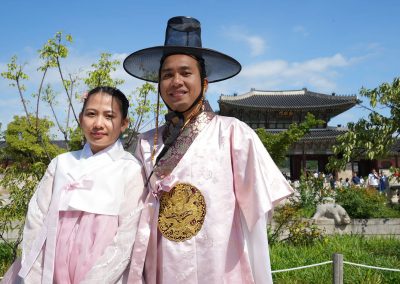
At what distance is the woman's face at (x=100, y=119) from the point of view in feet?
6.70

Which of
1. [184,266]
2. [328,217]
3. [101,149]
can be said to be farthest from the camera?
[328,217]

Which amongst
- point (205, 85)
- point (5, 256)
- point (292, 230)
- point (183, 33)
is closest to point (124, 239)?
point (205, 85)

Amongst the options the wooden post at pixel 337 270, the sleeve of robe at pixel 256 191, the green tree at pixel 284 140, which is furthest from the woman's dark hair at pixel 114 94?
the green tree at pixel 284 140

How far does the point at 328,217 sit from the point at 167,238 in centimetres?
732

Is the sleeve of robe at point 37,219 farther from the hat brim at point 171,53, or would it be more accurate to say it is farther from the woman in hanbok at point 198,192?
the hat brim at point 171,53

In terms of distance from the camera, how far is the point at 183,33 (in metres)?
2.15

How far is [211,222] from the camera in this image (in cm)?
193

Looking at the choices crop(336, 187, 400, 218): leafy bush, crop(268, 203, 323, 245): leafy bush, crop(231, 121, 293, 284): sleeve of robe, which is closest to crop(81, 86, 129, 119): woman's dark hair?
crop(231, 121, 293, 284): sleeve of robe

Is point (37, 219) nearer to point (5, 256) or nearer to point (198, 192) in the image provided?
point (198, 192)

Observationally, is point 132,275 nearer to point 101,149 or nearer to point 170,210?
point 170,210

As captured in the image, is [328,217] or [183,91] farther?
[328,217]

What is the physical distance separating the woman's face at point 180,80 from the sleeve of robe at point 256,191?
0.33 m

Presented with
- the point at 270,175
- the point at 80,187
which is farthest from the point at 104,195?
the point at 270,175

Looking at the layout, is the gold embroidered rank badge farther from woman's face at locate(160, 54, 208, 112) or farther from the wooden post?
the wooden post
